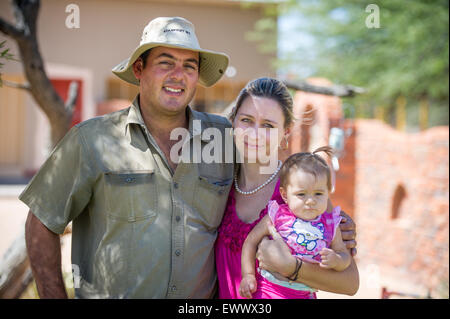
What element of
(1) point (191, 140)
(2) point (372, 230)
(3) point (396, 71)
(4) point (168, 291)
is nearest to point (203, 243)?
(4) point (168, 291)

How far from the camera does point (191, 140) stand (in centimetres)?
267

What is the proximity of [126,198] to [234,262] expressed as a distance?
69cm

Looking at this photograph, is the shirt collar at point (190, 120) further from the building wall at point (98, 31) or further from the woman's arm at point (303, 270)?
the building wall at point (98, 31)

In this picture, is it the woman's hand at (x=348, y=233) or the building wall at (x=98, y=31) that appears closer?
the woman's hand at (x=348, y=233)

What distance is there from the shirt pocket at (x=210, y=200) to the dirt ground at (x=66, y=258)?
269 cm

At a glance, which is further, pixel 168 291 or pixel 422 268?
pixel 422 268

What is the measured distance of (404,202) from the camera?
8.34m

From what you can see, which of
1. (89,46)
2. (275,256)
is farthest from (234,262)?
(89,46)

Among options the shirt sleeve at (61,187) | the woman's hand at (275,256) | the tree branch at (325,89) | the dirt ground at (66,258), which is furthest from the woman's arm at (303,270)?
the tree branch at (325,89)

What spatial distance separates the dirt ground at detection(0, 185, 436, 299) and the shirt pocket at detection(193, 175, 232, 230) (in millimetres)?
2686

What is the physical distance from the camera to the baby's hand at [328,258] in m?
2.18
